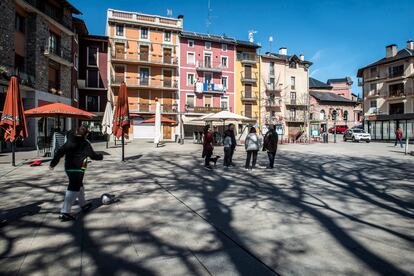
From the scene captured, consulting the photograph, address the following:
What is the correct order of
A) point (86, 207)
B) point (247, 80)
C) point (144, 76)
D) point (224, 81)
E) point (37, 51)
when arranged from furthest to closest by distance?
point (247, 80)
point (224, 81)
point (144, 76)
point (37, 51)
point (86, 207)

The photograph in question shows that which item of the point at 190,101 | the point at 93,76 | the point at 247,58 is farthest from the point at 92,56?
the point at 247,58

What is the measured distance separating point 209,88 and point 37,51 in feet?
73.6

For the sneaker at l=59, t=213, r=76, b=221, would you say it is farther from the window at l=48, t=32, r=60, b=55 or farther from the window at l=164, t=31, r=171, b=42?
the window at l=164, t=31, r=171, b=42

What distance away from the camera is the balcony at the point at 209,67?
3753 centimetres

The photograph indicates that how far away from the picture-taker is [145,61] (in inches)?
1364

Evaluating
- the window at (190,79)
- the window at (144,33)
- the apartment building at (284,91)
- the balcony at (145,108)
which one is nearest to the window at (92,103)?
the balcony at (145,108)

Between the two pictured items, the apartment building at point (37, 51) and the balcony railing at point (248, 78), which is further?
the balcony railing at point (248, 78)

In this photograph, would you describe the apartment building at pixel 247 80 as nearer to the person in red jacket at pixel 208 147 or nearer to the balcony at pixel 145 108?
the balcony at pixel 145 108

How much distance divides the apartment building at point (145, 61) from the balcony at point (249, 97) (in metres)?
10.1

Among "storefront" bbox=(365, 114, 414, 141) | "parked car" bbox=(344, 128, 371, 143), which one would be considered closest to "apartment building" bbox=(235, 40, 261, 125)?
"parked car" bbox=(344, 128, 371, 143)

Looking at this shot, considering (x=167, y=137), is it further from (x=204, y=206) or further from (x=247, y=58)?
(x=204, y=206)

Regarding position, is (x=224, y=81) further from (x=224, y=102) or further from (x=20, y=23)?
(x=20, y=23)

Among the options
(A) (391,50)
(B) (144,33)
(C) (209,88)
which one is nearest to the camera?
(B) (144,33)

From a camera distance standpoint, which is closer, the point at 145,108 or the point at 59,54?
the point at 59,54
